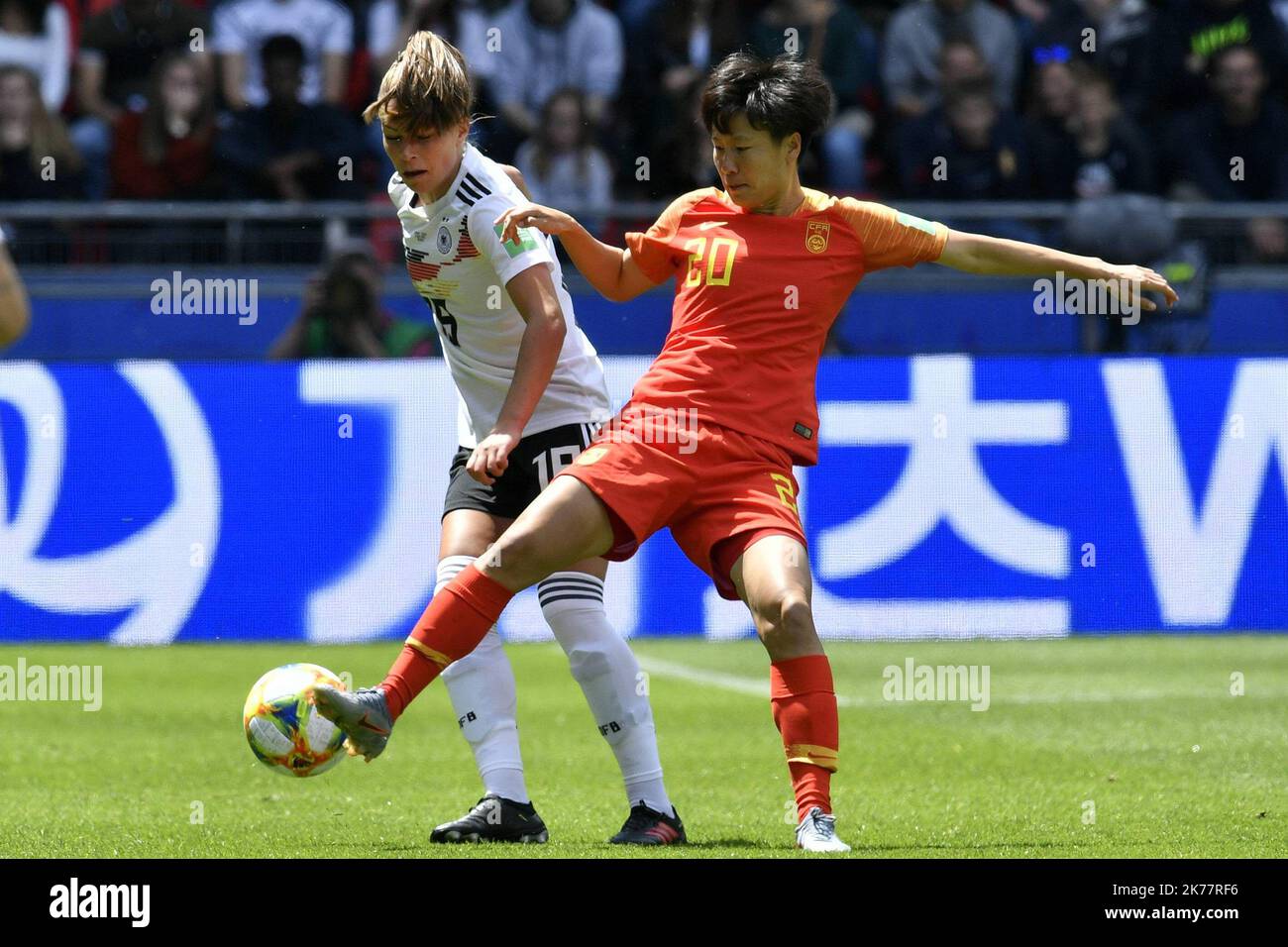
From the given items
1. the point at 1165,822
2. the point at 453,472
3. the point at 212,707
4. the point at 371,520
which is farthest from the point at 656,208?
the point at 1165,822

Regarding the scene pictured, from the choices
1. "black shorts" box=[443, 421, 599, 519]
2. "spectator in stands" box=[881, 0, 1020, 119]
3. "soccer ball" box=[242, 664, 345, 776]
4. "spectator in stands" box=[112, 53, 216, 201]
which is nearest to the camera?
"soccer ball" box=[242, 664, 345, 776]

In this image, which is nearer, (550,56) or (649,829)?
(649,829)

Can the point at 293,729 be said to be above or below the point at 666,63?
below

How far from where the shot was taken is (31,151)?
44.1ft

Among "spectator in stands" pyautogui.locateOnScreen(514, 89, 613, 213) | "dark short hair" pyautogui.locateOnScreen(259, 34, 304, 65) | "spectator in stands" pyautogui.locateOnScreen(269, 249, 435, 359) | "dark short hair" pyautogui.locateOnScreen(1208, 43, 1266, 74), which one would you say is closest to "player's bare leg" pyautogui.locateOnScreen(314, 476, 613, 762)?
"spectator in stands" pyautogui.locateOnScreen(269, 249, 435, 359)

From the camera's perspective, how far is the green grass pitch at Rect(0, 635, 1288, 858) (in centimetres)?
549

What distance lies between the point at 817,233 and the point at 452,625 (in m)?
1.48

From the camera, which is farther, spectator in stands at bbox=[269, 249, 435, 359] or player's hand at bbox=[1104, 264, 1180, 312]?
spectator in stands at bbox=[269, 249, 435, 359]

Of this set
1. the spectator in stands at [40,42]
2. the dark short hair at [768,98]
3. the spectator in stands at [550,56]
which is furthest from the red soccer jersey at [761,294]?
the spectator in stands at [40,42]

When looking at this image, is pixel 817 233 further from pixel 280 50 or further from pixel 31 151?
pixel 31 151

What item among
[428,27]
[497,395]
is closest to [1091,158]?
[428,27]

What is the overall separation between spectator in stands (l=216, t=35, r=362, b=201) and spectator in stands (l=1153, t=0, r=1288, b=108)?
592cm

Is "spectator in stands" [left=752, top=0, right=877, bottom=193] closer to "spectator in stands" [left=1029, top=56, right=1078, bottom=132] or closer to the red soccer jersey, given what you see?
"spectator in stands" [left=1029, top=56, right=1078, bottom=132]

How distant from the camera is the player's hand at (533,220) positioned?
521cm
